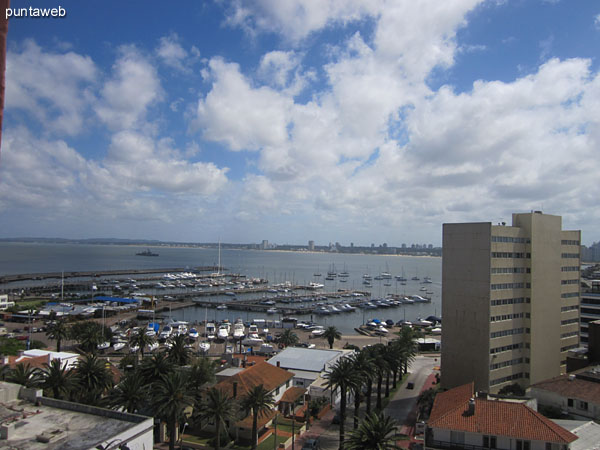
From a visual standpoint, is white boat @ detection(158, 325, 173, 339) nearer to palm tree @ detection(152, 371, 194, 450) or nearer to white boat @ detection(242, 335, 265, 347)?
white boat @ detection(242, 335, 265, 347)

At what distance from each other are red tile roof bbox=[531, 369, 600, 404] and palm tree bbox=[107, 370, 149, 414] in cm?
3110

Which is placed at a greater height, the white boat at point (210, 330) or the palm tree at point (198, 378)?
the palm tree at point (198, 378)

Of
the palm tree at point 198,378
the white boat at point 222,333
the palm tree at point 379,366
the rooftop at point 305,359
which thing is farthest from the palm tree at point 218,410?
the white boat at point 222,333

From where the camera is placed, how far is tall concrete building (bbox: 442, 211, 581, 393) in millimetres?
43312

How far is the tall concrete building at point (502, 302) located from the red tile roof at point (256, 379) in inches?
714

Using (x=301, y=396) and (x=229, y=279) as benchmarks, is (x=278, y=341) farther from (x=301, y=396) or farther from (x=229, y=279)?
(x=229, y=279)

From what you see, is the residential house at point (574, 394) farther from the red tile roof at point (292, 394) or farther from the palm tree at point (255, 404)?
the palm tree at point (255, 404)

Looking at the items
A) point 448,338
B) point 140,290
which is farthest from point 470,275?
point 140,290

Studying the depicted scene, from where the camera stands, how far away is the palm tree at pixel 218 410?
28.2 m

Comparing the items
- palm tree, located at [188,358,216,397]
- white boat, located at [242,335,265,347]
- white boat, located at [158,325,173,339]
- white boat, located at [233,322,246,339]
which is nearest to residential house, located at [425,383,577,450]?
palm tree, located at [188,358,216,397]

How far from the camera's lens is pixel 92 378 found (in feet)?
103

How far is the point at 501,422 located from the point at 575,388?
42.3ft

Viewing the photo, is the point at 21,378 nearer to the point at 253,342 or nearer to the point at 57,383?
the point at 57,383

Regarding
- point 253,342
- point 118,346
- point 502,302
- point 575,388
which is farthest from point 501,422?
point 118,346
